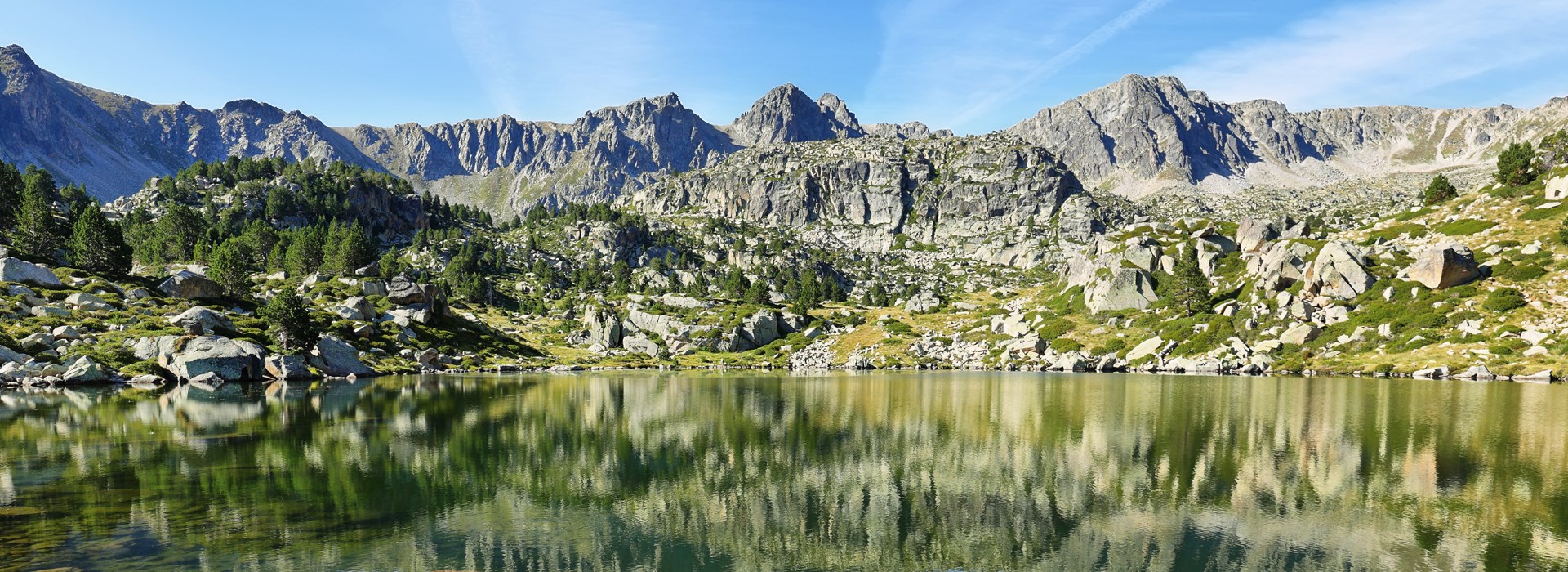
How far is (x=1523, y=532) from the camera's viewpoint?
19.0 m

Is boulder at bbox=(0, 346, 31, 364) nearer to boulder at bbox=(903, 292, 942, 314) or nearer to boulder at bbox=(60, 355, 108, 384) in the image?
boulder at bbox=(60, 355, 108, 384)

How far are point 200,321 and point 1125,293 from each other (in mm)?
148391

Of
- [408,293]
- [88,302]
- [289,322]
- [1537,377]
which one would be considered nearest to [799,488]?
[1537,377]

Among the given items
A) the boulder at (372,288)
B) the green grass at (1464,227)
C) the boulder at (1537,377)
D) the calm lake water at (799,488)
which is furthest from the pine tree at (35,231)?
the green grass at (1464,227)

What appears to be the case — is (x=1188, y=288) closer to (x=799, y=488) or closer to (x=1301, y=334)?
(x=1301, y=334)

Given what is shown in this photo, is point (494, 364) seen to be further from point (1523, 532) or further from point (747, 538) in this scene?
point (1523, 532)

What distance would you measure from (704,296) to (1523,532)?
175 metres

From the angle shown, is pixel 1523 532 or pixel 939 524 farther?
pixel 939 524

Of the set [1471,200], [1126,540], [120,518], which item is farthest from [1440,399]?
[1471,200]

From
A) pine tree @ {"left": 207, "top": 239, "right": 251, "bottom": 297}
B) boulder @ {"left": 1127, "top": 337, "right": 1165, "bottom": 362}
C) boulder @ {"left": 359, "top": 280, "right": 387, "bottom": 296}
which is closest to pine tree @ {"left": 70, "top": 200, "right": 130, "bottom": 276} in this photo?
pine tree @ {"left": 207, "top": 239, "right": 251, "bottom": 297}

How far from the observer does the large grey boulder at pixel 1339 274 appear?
98.4m

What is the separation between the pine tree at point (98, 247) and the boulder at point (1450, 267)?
190907 mm

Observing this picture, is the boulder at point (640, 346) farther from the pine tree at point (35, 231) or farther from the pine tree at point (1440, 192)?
the pine tree at point (1440, 192)

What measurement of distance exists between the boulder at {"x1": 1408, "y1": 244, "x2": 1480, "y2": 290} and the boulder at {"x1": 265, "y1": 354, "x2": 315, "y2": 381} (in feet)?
490
